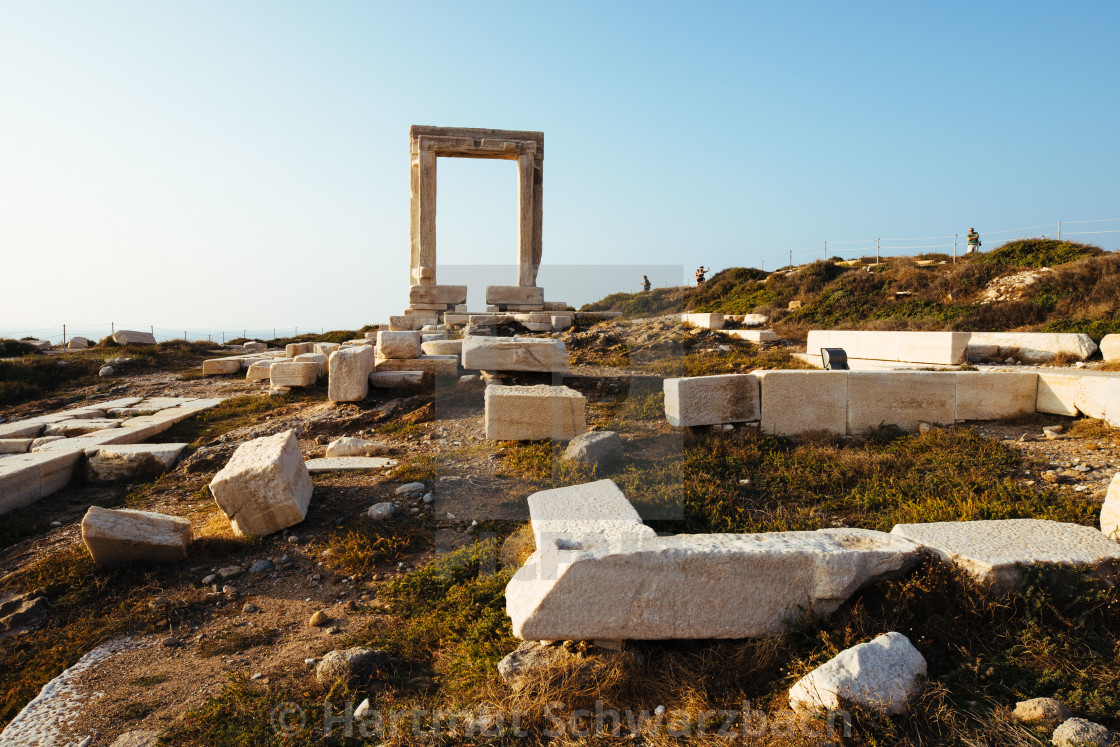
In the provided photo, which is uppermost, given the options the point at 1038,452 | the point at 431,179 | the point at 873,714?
the point at 431,179

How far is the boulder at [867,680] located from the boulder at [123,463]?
6406 mm

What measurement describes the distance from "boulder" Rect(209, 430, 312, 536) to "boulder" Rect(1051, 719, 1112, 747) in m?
4.46

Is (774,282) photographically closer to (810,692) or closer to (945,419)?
(945,419)

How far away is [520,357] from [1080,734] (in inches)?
259

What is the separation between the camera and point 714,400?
6027 mm

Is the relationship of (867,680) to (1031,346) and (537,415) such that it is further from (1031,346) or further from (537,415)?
(1031,346)

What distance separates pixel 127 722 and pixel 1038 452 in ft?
22.4

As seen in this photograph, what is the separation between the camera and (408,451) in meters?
6.44

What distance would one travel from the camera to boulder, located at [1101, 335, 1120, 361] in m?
8.50

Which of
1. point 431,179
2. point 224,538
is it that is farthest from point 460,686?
point 431,179

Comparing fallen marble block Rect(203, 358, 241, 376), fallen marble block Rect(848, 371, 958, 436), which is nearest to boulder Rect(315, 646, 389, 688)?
fallen marble block Rect(848, 371, 958, 436)

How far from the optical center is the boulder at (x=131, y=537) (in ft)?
12.9

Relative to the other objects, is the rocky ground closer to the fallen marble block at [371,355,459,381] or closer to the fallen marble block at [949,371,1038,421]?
the fallen marble block at [949,371,1038,421]

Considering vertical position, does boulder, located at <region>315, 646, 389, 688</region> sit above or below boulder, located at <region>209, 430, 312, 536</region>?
below
